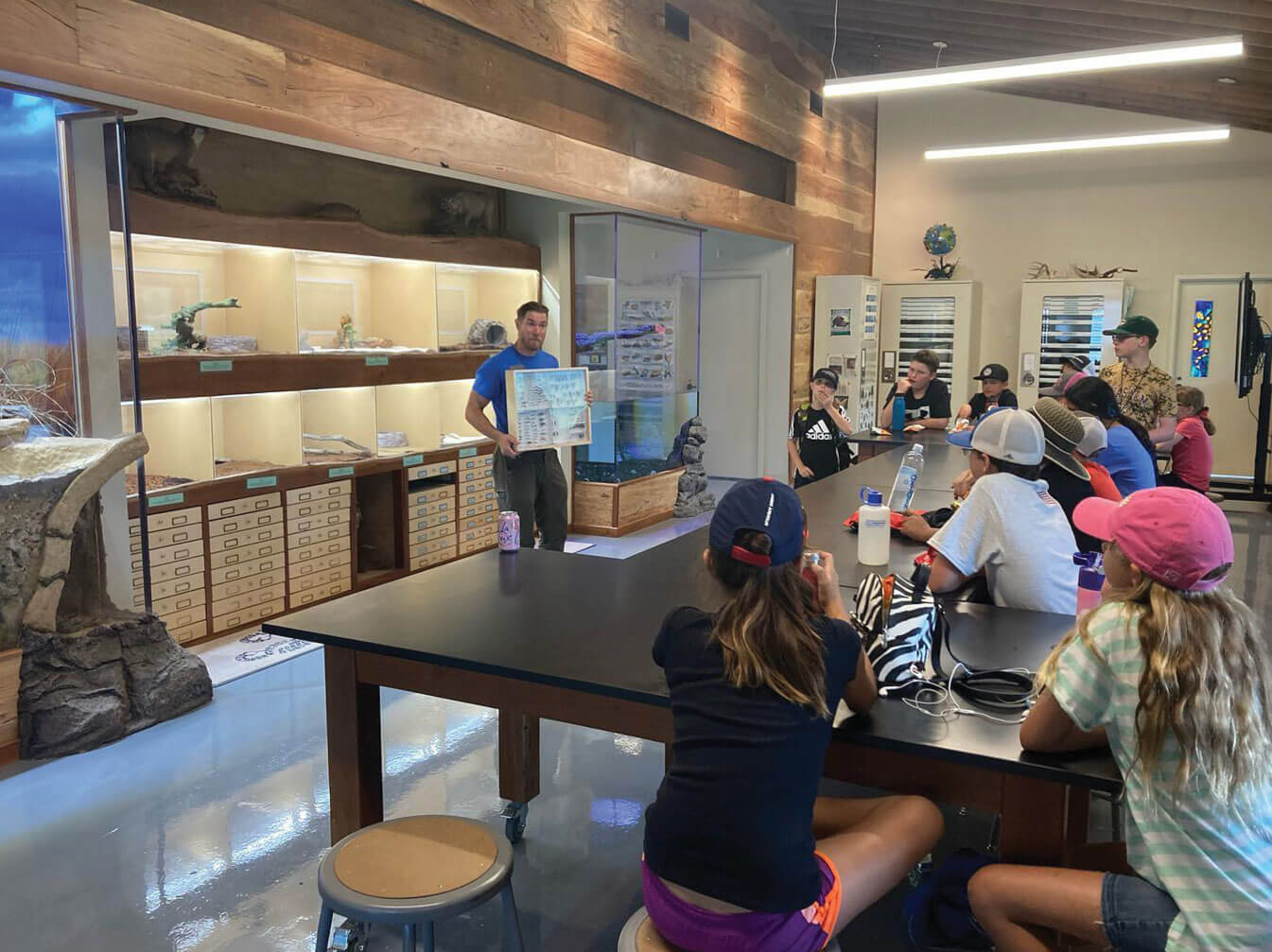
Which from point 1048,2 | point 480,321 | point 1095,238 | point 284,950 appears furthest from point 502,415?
point 1095,238

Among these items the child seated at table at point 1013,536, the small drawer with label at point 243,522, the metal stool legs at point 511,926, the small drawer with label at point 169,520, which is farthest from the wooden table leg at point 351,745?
the small drawer with label at point 243,522

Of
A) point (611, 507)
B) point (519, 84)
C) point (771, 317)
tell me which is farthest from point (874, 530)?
point (771, 317)

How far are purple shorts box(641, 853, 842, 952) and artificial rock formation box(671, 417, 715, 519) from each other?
657cm

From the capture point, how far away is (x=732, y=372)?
1031 cm

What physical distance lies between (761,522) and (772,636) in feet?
0.70

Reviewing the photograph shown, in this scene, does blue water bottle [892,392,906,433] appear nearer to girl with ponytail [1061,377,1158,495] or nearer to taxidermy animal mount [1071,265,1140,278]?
girl with ponytail [1061,377,1158,495]

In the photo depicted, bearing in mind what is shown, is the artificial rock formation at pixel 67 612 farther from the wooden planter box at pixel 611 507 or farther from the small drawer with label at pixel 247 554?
the wooden planter box at pixel 611 507

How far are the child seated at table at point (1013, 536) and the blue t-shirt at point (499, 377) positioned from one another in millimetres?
2892

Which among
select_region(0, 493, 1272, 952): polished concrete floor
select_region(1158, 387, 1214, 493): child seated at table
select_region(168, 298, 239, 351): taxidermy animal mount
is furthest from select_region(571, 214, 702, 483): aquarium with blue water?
select_region(1158, 387, 1214, 493): child seated at table

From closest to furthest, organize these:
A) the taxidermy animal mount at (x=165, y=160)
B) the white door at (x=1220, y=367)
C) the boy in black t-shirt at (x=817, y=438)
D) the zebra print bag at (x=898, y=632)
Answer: the zebra print bag at (x=898, y=632)
the taxidermy animal mount at (x=165, y=160)
the boy in black t-shirt at (x=817, y=438)
the white door at (x=1220, y=367)

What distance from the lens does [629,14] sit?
663 cm

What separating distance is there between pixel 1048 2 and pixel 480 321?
4799mm

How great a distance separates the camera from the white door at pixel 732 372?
10008mm

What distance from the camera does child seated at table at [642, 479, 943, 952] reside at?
1700 mm
